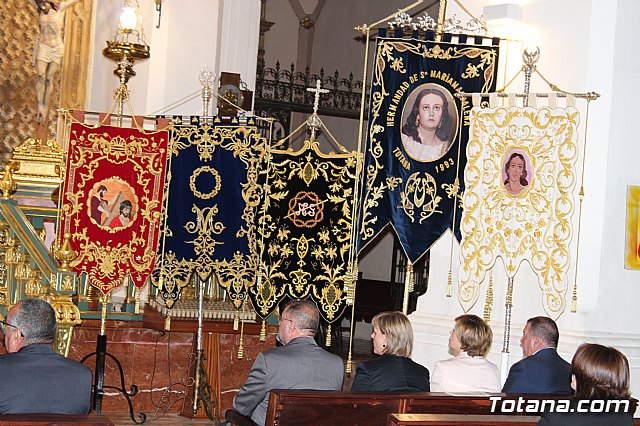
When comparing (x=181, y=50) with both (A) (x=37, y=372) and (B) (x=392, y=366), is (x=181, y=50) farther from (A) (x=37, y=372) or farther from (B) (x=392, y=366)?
(A) (x=37, y=372)

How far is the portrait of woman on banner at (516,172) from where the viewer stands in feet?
25.4

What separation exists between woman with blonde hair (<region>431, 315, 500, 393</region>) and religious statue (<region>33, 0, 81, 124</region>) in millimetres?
8368

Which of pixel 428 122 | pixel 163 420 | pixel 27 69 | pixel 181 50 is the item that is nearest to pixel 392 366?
pixel 428 122

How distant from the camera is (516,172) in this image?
7.77 meters

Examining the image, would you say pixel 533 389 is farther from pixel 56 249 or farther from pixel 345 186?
pixel 56 249

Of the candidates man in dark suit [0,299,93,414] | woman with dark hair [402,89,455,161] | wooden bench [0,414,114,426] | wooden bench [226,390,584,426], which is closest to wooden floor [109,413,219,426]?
woman with dark hair [402,89,455,161]

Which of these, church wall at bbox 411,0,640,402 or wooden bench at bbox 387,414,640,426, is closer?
wooden bench at bbox 387,414,640,426

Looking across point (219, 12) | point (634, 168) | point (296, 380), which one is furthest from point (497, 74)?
point (219, 12)

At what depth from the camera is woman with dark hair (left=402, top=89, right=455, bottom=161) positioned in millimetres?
8375

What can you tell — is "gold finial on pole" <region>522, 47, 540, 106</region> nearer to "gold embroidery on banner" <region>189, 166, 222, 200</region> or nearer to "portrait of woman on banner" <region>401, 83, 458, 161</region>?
"portrait of woman on banner" <region>401, 83, 458, 161</region>

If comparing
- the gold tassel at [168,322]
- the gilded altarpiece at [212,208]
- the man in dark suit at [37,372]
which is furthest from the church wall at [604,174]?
the man in dark suit at [37,372]

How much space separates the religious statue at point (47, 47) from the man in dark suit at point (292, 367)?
8.15m

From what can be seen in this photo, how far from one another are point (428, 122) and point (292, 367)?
3461 mm

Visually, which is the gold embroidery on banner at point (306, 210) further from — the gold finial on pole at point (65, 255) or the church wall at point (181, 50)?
the church wall at point (181, 50)
